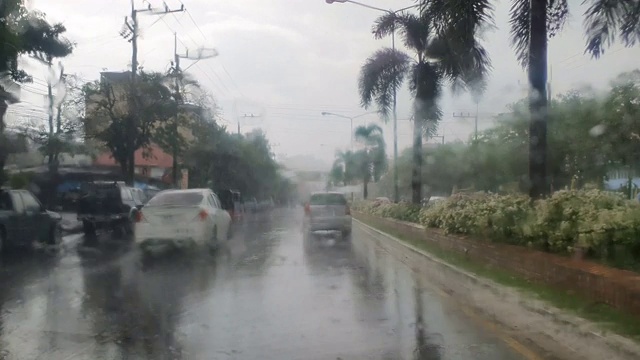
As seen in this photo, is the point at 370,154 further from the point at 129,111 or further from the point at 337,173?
the point at 129,111

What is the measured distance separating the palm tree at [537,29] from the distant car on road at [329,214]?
36.9ft

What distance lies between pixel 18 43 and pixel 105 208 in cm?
685

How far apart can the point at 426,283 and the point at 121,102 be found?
85.0 feet

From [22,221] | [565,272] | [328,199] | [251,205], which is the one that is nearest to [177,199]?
[22,221]

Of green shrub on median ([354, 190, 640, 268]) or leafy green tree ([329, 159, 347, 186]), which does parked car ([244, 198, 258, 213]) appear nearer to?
leafy green tree ([329, 159, 347, 186])

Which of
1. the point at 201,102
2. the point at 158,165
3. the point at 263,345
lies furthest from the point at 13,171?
the point at 158,165

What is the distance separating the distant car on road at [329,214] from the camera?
2664 cm

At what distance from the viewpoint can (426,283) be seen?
44.0 ft

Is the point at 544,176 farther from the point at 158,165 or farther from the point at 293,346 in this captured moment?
the point at 158,165

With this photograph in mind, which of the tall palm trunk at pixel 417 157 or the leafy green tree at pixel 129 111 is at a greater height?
the leafy green tree at pixel 129 111

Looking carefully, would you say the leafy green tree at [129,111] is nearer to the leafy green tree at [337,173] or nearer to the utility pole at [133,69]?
the utility pole at [133,69]

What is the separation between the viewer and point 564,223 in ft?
36.1

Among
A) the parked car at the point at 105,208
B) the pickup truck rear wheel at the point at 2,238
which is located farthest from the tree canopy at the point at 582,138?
the pickup truck rear wheel at the point at 2,238

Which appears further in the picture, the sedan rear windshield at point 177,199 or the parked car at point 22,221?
the sedan rear windshield at point 177,199
